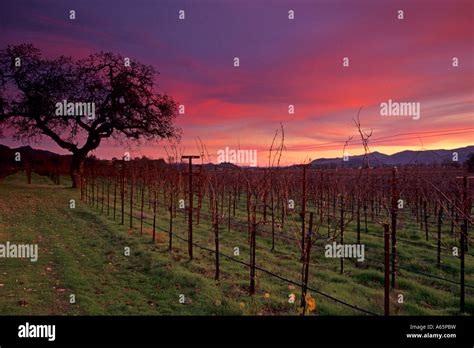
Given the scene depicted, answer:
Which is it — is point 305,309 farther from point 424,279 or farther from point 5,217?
point 5,217

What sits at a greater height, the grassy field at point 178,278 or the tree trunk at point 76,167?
the tree trunk at point 76,167

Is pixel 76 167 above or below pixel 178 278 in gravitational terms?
above

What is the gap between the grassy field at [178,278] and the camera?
18.9ft

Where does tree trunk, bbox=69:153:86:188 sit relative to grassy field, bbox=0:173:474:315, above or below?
→ above

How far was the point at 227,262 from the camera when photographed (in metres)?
8.49

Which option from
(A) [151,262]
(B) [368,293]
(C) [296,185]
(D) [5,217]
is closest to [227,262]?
(A) [151,262]

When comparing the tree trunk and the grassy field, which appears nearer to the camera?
the grassy field

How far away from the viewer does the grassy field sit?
5.75 m

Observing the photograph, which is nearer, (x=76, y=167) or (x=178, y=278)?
(x=178, y=278)

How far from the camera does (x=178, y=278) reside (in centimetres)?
698

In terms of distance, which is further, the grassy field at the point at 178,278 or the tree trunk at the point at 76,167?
the tree trunk at the point at 76,167
